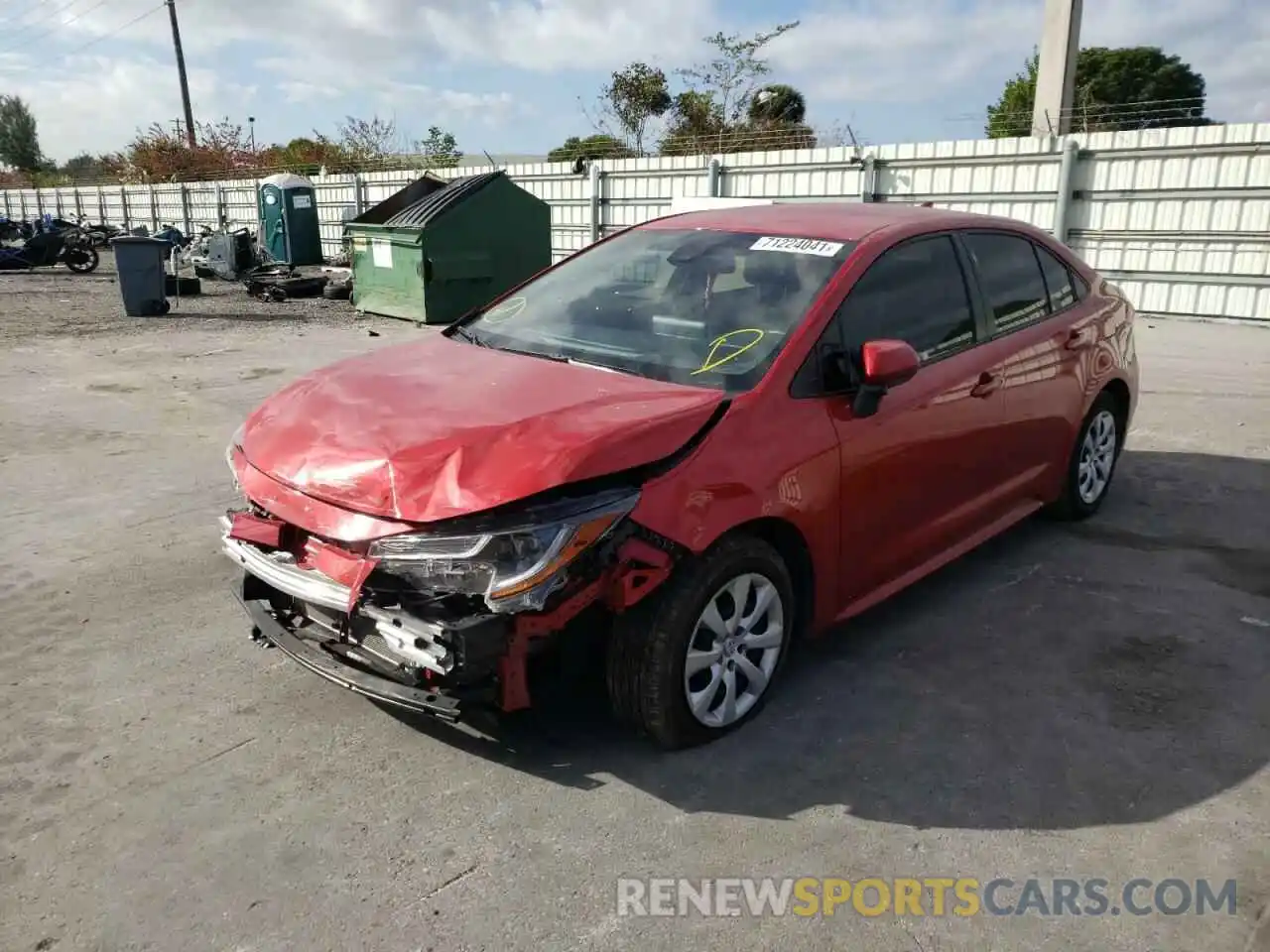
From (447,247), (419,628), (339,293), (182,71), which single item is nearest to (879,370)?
(419,628)

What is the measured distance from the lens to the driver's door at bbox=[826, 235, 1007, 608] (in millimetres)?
3471

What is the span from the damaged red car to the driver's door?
1 cm

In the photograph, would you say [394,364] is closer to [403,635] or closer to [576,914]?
[403,635]

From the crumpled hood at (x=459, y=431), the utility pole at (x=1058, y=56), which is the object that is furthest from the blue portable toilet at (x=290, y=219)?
the crumpled hood at (x=459, y=431)

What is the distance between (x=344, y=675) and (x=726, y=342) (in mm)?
1701

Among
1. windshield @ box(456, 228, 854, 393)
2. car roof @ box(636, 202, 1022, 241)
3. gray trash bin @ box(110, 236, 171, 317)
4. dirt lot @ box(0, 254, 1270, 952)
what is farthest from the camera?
gray trash bin @ box(110, 236, 171, 317)

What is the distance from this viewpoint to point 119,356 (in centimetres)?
1103

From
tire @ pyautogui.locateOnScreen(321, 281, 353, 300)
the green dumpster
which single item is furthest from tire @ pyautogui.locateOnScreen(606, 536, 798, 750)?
tire @ pyautogui.locateOnScreen(321, 281, 353, 300)

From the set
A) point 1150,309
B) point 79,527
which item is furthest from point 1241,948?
point 1150,309

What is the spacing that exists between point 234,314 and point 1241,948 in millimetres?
14973

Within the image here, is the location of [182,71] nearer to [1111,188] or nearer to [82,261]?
[82,261]

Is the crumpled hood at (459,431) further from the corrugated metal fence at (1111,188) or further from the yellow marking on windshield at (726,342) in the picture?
the corrugated metal fence at (1111,188)

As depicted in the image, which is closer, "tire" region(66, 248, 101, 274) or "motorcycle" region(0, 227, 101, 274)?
"motorcycle" region(0, 227, 101, 274)

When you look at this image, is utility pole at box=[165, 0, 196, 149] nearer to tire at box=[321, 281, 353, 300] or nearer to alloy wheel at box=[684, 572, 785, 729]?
tire at box=[321, 281, 353, 300]
